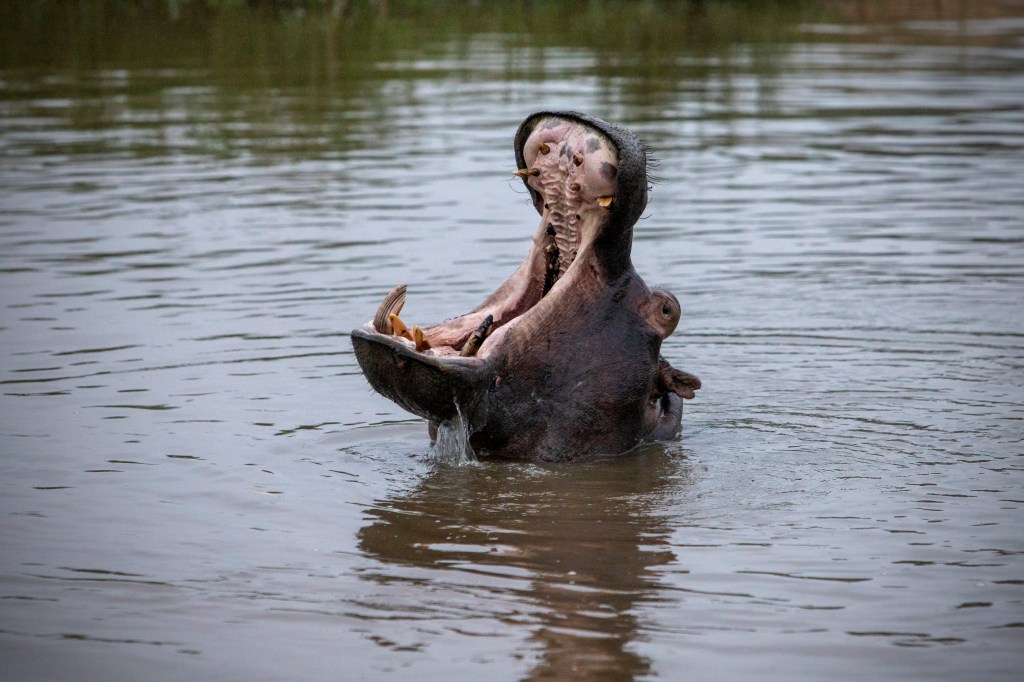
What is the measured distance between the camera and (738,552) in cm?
570

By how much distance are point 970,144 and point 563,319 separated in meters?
11.1

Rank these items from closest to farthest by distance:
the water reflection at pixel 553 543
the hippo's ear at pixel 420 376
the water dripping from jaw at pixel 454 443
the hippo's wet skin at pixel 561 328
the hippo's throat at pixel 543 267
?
the water reflection at pixel 553 543, the hippo's ear at pixel 420 376, the hippo's throat at pixel 543 267, the hippo's wet skin at pixel 561 328, the water dripping from jaw at pixel 454 443

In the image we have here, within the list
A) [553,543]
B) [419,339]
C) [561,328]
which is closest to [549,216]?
[561,328]

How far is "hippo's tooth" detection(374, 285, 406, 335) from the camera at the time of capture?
5.88 meters

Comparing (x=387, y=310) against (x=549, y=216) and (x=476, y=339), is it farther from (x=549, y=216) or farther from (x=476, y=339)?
(x=549, y=216)

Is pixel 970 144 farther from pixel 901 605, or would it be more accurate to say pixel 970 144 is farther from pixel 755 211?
pixel 901 605

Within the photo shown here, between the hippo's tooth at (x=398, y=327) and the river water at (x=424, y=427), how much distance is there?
0.75 m

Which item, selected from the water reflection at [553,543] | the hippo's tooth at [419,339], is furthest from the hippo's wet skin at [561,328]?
the water reflection at [553,543]

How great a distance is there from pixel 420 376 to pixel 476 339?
17.1 inches

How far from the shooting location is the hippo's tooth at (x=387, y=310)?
588 cm

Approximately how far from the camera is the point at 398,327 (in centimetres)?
595

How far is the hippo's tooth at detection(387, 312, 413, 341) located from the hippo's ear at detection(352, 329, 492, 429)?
0.13 metres

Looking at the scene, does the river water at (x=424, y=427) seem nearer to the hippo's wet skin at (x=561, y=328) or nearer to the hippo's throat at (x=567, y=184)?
the hippo's wet skin at (x=561, y=328)

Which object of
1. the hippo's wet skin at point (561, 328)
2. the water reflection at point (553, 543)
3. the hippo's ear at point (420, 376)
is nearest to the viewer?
the water reflection at point (553, 543)
